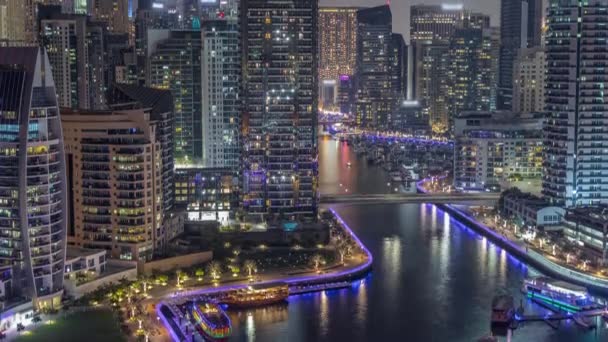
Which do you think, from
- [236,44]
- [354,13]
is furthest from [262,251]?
[354,13]

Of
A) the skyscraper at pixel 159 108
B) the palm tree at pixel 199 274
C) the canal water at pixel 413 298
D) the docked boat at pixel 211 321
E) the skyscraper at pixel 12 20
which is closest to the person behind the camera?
the docked boat at pixel 211 321

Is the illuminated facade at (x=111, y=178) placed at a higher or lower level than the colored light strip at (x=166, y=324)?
higher

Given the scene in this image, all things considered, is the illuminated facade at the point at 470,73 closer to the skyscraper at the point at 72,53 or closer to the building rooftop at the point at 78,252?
the skyscraper at the point at 72,53

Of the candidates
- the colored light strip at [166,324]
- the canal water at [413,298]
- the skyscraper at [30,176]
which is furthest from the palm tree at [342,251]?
the skyscraper at [30,176]

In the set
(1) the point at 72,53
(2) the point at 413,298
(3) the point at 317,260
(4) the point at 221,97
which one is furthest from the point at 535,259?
(1) the point at 72,53

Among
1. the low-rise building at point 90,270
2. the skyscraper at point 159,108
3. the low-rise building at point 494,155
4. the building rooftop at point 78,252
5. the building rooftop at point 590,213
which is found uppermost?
the skyscraper at point 159,108

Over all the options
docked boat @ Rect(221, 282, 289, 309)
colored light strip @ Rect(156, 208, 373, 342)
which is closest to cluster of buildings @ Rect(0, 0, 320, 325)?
colored light strip @ Rect(156, 208, 373, 342)

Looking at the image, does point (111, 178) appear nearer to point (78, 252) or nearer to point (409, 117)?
point (78, 252)
